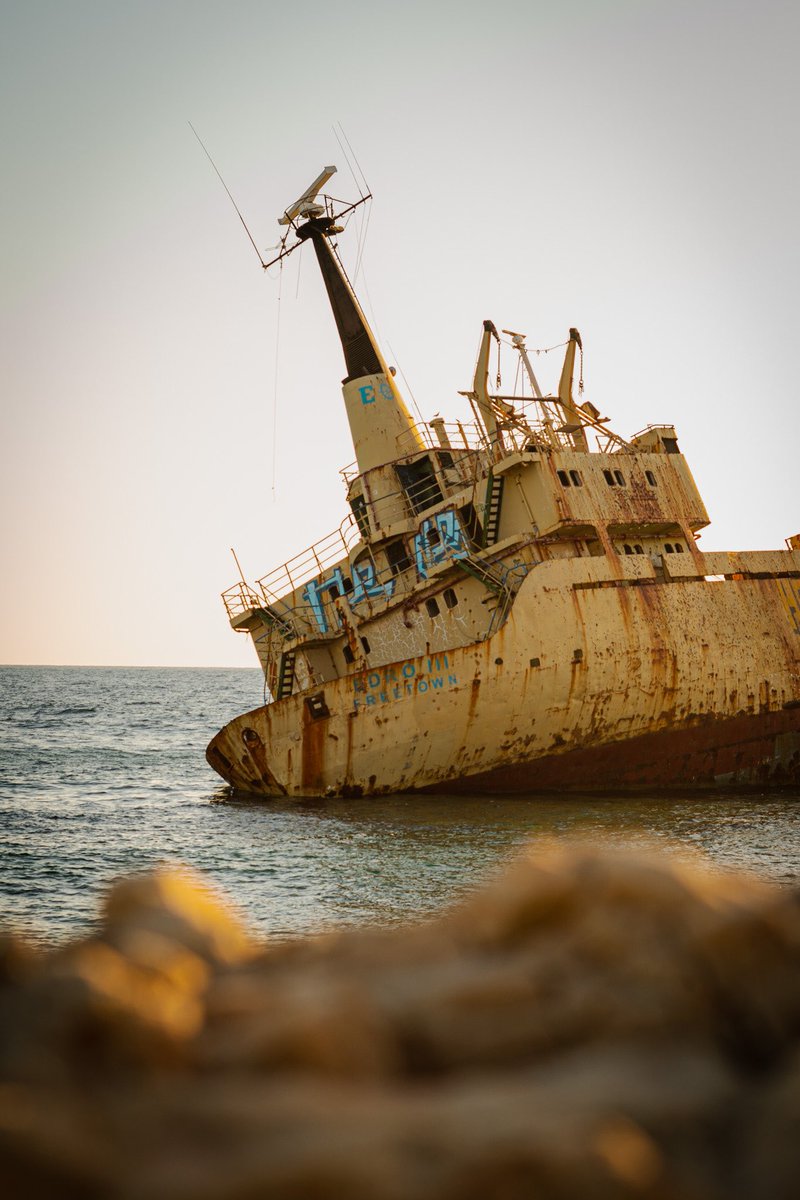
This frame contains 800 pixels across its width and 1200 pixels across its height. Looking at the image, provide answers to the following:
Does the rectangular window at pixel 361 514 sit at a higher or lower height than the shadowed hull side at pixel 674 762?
higher

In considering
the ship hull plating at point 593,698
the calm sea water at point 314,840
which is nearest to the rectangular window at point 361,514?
Answer: the ship hull plating at point 593,698

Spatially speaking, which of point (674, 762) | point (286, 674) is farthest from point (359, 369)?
point (674, 762)

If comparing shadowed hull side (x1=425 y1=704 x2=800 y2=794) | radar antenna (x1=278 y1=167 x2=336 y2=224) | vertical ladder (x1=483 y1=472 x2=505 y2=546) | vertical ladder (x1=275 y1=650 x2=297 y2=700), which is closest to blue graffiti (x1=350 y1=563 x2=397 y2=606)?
vertical ladder (x1=275 y1=650 x2=297 y2=700)

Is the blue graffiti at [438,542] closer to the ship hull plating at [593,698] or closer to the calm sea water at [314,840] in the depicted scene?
the ship hull plating at [593,698]

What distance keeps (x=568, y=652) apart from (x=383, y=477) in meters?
6.88

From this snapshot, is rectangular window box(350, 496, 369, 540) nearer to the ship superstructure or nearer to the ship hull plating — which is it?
the ship superstructure

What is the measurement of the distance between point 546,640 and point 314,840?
16.7ft

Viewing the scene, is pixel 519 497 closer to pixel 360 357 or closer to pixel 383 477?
pixel 383 477

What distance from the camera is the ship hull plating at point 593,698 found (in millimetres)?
15555

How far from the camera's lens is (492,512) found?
686 inches

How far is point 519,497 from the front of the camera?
17.2 meters

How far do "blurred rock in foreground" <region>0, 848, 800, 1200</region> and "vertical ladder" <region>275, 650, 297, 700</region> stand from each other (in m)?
18.4

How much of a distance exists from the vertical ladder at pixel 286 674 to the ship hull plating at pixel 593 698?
144 inches

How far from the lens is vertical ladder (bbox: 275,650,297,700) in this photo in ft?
68.7
